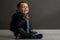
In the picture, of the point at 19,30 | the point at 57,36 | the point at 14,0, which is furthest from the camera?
the point at 14,0

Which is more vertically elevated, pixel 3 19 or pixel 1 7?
pixel 1 7

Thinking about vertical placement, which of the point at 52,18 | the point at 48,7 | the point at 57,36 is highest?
A: the point at 48,7

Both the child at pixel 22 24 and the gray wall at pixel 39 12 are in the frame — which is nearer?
the child at pixel 22 24

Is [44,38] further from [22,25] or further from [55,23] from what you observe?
[55,23]

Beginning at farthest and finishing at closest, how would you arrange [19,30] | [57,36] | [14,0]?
[14,0] → [57,36] → [19,30]

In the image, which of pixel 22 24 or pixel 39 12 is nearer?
pixel 22 24

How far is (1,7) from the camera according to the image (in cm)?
163

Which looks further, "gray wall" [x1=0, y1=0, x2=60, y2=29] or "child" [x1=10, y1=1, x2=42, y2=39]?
"gray wall" [x1=0, y1=0, x2=60, y2=29]

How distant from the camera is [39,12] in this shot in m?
1.64

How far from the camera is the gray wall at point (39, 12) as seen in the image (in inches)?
64.0

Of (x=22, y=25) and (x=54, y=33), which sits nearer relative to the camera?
(x=22, y=25)

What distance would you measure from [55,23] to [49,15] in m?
0.10

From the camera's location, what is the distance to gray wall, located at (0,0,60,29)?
1625 millimetres

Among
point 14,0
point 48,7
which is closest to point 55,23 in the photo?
point 48,7
